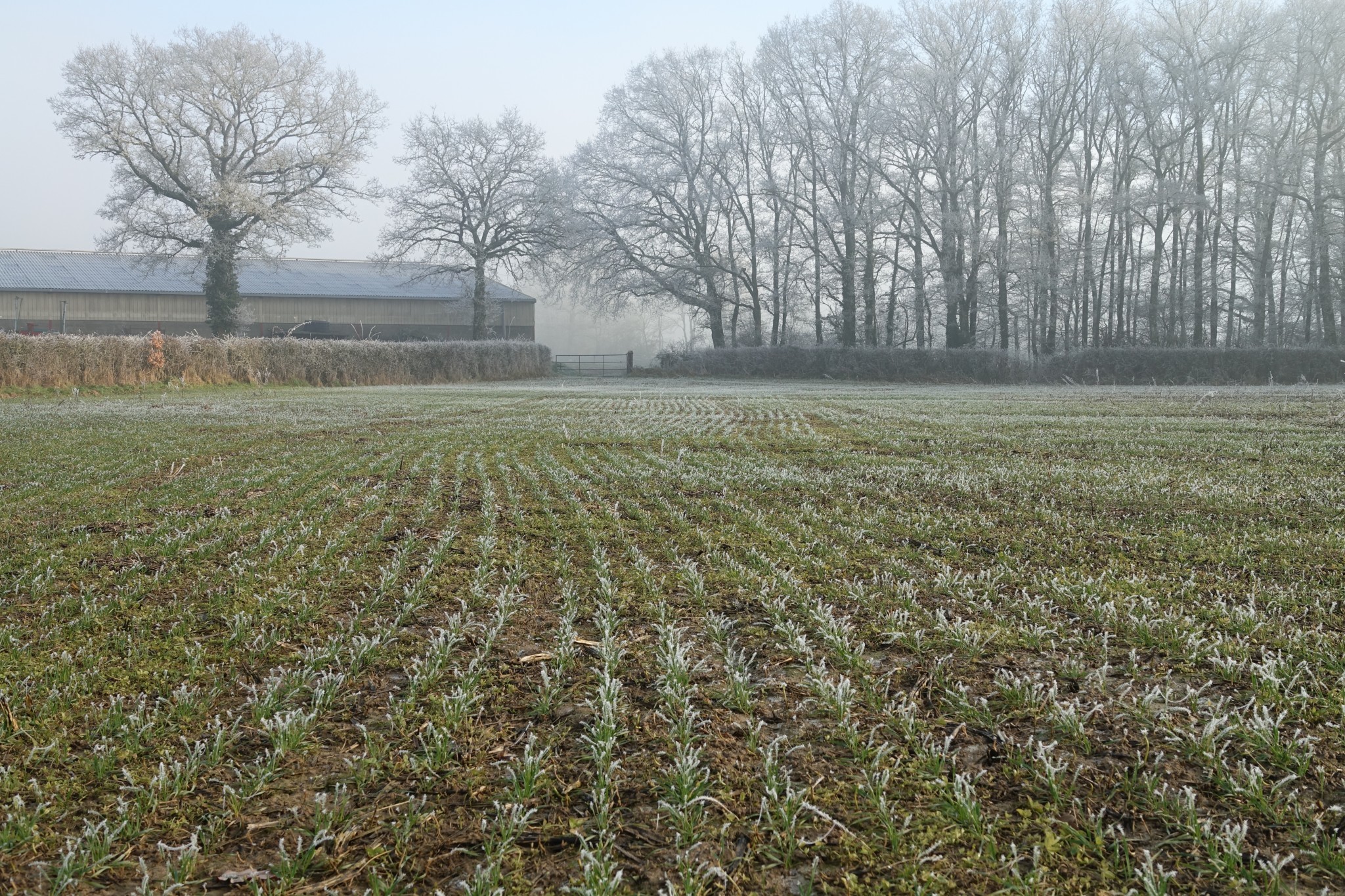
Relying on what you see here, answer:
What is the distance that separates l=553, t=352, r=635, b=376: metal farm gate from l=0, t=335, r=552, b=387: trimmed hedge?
23.0 ft

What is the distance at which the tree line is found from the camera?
31.6 metres

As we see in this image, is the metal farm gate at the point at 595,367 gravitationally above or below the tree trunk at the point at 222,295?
below

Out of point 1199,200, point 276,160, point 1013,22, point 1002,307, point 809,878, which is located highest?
point 1013,22

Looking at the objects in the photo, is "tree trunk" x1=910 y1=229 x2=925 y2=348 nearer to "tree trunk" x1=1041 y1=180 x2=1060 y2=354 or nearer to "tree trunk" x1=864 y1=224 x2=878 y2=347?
"tree trunk" x1=864 y1=224 x2=878 y2=347

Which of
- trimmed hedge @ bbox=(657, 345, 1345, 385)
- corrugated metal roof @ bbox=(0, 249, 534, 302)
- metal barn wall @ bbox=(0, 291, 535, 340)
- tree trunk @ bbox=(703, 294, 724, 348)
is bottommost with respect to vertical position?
trimmed hedge @ bbox=(657, 345, 1345, 385)

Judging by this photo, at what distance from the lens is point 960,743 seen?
231cm

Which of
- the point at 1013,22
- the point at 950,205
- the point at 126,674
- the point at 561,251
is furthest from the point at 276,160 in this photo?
the point at 126,674

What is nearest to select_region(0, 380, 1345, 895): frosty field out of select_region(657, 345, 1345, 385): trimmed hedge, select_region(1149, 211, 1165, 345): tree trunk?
select_region(657, 345, 1345, 385): trimmed hedge

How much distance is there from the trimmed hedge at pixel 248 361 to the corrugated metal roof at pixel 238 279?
11917mm

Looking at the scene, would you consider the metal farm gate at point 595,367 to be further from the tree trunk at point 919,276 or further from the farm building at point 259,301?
the tree trunk at point 919,276

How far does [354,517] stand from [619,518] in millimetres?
1717

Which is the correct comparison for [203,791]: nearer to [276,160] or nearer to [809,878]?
[809,878]

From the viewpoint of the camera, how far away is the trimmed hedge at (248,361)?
19.0 metres

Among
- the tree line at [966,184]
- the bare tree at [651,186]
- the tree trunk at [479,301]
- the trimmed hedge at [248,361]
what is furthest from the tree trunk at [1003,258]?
the tree trunk at [479,301]
